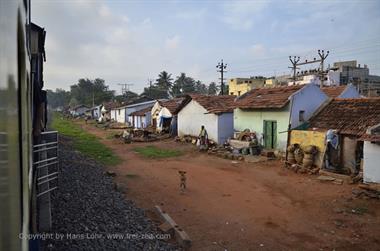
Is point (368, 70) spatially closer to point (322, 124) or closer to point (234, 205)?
point (322, 124)

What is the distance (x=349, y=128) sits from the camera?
49.5 feet

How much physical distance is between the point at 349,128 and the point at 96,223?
1278 centimetres

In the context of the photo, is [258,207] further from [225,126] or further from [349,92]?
[349,92]

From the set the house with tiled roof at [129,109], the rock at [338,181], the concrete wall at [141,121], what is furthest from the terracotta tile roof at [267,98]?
the house with tiled roof at [129,109]

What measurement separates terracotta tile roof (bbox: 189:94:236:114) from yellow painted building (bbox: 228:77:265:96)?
28524mm

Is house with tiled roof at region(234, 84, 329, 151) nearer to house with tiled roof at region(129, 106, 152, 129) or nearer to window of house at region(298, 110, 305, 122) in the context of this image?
window of house at region(298, 110, 305, 122)

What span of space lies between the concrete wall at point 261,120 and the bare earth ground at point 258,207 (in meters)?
3.54

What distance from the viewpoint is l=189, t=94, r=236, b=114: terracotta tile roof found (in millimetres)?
24967

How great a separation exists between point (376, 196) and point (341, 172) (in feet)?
13.1

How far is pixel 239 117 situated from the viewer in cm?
2319

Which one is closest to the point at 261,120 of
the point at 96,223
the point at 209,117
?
the point at 209,117

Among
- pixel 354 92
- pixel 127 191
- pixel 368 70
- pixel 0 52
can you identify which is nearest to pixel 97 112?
pixel 368 70

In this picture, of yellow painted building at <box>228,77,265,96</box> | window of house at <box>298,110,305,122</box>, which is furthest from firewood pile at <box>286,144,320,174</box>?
yellow painted building at <box>228,77,265,96</box>

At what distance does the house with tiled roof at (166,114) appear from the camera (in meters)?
32.4
